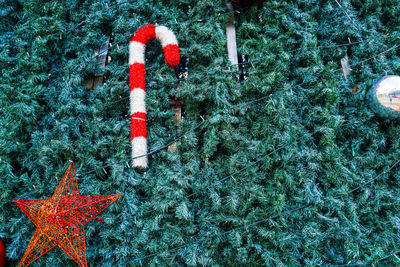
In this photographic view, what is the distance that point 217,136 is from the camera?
223 centimetres

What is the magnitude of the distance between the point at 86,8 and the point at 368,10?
310 centimetres

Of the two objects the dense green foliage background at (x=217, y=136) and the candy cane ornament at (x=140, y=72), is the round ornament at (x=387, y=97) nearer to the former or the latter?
the dense green foliage background at (x=217, y=136)

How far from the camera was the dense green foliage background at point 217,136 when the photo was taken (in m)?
2.05

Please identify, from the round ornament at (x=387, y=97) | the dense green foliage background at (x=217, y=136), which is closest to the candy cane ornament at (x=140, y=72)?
the dense green foliage background at (x=217, y=136)

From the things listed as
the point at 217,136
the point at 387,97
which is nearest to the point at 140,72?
the point at 217,136

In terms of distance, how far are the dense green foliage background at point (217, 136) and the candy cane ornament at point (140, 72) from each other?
4.1 inches

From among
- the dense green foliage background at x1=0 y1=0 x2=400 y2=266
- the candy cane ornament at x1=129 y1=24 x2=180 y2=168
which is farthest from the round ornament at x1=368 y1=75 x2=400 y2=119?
the candy cane ornament at x1=129 y1=24 x2=180 y2=168

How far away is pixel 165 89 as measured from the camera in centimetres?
246

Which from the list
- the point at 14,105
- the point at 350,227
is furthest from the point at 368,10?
the point at 14,105

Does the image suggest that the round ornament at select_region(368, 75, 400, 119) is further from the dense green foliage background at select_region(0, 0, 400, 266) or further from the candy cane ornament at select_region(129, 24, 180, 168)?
the candy cane ornament at select_region(129, 24, 180, 168)

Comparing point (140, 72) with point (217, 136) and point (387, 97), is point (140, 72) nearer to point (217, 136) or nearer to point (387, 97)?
point (217, 136)

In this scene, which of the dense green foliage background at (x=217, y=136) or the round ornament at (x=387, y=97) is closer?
the dense green foliage background at (x=217, y=136)

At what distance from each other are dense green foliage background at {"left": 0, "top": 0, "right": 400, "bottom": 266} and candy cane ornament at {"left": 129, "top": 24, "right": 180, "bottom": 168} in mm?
105

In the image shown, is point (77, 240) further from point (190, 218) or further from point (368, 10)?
point (368, 10)
